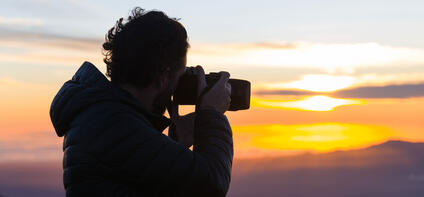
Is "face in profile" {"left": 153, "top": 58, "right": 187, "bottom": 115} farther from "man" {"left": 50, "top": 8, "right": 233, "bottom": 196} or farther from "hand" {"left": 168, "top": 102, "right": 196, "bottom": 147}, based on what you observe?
"hand" {"left": 168, "top": 102, "right": 196, "bottom": 147}

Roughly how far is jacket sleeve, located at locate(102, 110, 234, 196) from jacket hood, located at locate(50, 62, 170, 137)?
19cm

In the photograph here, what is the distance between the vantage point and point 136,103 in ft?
10.5

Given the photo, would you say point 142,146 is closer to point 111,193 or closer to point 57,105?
point 111,193

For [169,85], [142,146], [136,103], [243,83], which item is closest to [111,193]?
[142,146]

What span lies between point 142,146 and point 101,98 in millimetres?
366

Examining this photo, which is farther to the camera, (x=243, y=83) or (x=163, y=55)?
(x=243, y=83)

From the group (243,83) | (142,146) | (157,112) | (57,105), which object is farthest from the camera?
(243,83)

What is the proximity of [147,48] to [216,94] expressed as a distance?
1.91 ft

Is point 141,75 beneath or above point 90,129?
above

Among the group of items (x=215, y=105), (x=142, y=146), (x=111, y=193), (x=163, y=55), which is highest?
(x=163, y=55)

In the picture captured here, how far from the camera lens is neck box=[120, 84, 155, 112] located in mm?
3355

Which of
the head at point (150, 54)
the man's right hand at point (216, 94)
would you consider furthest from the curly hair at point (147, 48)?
the man's right hand at point (216, 94)

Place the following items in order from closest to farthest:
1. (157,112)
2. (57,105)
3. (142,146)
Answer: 1. (142,146)
2. (57,105)
3. (157,112)

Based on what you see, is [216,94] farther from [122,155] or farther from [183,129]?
[122,155]
